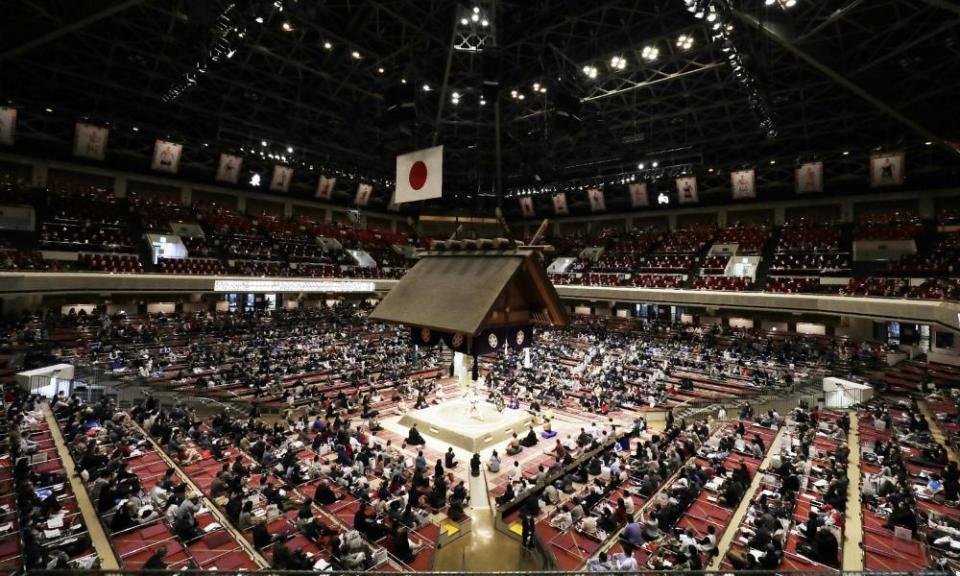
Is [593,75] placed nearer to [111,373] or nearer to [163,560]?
[163,560]

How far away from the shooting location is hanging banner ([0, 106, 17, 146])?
843 inches

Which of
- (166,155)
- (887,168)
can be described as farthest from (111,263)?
(887,168)

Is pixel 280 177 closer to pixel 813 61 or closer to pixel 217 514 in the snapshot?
pixel 217 514

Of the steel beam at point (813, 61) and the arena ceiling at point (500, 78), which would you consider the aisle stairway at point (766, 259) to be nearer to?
the arena ceiling at point (500, 78)

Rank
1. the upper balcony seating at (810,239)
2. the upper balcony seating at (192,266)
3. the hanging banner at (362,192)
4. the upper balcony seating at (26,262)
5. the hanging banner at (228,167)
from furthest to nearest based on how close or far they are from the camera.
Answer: the hanging banner at (362,192), the hanging banner at (228,167), the upper balcony seating at (810,239), the upper balcony seating at (192,266), the upper balcony seating at (26,262)

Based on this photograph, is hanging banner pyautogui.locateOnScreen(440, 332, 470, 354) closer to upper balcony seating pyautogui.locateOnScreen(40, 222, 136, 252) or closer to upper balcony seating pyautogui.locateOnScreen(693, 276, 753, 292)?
upper balcony seating pyautogui.locateOnScreen(693, 276, 753, 292)

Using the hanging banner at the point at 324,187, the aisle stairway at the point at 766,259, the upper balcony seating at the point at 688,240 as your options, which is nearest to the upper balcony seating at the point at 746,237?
the aisle stairway at the point at 766,259

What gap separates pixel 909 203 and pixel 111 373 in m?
43.2

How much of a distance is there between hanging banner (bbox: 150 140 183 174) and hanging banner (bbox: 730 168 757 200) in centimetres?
3631

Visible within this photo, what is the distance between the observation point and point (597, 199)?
36.7 metres

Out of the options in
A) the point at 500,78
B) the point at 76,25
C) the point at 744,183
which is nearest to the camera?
the point at 76,25

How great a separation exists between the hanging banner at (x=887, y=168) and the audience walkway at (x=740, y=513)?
20.9 m

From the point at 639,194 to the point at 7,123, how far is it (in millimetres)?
38426

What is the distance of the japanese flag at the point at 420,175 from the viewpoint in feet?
24.5
